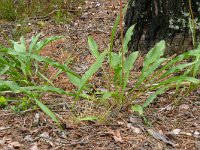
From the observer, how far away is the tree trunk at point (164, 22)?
2.98 metres

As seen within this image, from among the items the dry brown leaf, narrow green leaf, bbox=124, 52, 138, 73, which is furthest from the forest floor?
narrow green leaf, bbox=124, 52, 138, 73

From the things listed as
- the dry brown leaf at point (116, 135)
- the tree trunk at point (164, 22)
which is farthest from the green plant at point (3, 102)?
the tree trunk at point (164, 22)

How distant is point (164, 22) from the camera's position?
3.05 metres

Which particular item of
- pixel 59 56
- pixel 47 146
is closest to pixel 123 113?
pixel 47 146

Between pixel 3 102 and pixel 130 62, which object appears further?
pixel 130 62

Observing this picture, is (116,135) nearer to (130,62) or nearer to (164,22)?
(130,62)

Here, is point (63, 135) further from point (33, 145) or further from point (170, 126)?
point (170, 126)

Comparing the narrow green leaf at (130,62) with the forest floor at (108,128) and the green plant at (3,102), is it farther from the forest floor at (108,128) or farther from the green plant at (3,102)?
the green plant at (3,102)

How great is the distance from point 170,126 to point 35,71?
47.0 inches

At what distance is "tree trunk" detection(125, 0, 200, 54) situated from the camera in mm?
2979

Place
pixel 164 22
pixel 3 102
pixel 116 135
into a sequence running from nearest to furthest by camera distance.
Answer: pixel 116 135, pixel 3 102, pixel 164 22

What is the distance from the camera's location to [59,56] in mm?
3279

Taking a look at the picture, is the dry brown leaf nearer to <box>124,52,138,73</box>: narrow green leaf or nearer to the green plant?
<box>124,52,138,73</box>: narrow green leaf

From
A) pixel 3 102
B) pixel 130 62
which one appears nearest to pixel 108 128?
pixel 130 62
